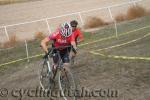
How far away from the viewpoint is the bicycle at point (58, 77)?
9430mm

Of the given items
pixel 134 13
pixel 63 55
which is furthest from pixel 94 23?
pixel 63 55

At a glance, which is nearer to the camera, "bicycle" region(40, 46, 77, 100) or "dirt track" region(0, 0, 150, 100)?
"bicycle" region(40, 46, 77, 100)

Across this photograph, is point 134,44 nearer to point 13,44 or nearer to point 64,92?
point 64,92

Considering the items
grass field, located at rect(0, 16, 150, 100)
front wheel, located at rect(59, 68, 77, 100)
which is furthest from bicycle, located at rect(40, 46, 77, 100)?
grass field, located at rect(0, 16, 150, 100)

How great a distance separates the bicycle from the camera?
943 cm

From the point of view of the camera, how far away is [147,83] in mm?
10172

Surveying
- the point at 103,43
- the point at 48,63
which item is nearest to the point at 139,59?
the point at 48,63

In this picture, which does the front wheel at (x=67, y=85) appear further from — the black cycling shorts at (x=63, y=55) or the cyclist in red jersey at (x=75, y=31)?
the cyclist in red jersey at (x=75, y=31)

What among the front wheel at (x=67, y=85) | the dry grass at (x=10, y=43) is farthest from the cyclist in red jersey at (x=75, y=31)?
the dry grass at (x=10, y=43)

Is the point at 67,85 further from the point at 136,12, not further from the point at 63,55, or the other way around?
the point at 136,12

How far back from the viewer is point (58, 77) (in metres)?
9.55

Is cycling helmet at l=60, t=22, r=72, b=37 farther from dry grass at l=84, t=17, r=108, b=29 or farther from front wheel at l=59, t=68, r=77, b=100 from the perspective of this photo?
dry grass at l=84, t=17, r=108, b=29

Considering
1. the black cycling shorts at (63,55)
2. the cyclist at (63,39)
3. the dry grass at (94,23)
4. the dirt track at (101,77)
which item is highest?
the cyclist at (63,39)

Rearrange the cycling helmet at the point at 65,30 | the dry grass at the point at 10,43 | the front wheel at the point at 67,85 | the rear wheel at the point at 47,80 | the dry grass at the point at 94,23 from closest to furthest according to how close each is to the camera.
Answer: the front wheel at the point at 67,85 → the rear wheel at the point at 47,80 → the cycling helmet at the point at 65,30 → the dry grass at the point at 10,43 → the dry grass at the point at 94,23
